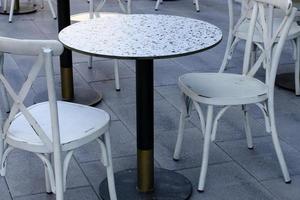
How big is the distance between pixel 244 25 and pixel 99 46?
1.99 meters

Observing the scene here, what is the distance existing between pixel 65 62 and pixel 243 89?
147 centimetres

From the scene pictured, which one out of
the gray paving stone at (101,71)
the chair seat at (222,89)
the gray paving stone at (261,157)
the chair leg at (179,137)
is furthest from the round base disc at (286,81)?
the chair leg at (179,137)

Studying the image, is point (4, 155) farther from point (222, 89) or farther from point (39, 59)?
point (222, 89)

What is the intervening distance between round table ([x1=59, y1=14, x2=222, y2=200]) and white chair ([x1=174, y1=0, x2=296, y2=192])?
234 mm

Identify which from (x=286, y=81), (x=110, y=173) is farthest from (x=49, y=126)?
(x=286, y=81)

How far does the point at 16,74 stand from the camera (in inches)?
173

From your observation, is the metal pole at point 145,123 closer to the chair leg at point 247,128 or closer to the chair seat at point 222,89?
the chair seat at point 222,89

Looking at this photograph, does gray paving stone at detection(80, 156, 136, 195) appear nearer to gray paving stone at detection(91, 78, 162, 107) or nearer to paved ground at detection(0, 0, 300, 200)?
paved ground at detection(0, 0, 300, 200)

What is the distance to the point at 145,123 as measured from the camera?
2609mm

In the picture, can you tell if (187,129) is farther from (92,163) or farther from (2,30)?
(2,30)

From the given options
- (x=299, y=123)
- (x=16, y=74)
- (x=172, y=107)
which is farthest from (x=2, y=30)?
(x=299, y=123)

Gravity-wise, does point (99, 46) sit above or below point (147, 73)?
above

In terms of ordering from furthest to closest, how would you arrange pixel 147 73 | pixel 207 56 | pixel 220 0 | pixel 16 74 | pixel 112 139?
pixel 220 0 → pixel 207 56 → pixel 16 74 → pixel 112 139 → pixel 147 73

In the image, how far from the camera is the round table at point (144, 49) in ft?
7.49
